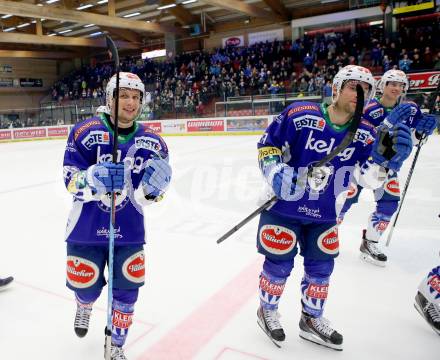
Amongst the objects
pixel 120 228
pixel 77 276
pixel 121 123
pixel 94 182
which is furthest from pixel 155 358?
pixel 121 123

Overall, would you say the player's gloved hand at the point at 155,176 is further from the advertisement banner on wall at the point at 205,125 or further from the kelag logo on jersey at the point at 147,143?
the advertisement banner on wall at the point at 205,125

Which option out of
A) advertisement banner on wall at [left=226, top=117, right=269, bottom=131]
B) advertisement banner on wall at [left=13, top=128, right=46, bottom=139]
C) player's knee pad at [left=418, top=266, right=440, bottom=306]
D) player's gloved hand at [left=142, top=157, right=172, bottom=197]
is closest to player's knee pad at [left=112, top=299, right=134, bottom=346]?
player's gloved hand at [left=142, top=157, right=172, bottom=197]

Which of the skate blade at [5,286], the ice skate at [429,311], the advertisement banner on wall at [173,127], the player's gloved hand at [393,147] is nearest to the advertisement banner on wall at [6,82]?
the advertisement banner on wall at [173,127]

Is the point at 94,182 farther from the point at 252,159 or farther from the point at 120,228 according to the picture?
the point at 252,159

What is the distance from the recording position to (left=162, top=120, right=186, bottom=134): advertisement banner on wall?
1534 cm

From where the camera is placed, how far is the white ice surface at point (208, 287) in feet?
6.84

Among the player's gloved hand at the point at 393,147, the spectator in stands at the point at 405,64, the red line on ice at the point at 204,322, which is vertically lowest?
the red line on ice at the point at 204,322

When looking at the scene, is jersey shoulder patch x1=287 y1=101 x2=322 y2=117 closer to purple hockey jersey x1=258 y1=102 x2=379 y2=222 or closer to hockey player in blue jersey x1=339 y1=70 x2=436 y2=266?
purple hockey jersey x1=258 y1=102 x2=379 y2=222

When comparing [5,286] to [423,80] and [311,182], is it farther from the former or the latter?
[423,80]

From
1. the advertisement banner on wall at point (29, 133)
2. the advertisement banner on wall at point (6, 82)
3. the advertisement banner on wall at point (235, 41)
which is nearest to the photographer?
the advertisement banner on wall at point (29, 133)

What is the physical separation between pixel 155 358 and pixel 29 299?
A: 114 cm

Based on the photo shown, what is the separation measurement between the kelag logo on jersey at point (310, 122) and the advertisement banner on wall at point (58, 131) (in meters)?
16.8

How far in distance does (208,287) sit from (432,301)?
1402 mm

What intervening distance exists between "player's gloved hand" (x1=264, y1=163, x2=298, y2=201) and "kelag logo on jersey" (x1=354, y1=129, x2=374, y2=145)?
41 centimetres
